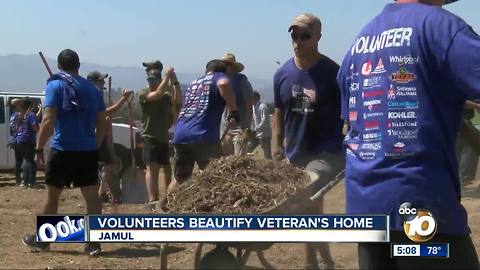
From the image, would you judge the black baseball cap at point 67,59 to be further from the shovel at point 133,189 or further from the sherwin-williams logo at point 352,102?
the sherwin-williams logo at point 352,102

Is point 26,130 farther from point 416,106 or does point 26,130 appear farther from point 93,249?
point 416,106

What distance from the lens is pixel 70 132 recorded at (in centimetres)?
666

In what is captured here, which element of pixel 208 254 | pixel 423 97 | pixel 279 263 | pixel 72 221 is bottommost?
pixel 279 263

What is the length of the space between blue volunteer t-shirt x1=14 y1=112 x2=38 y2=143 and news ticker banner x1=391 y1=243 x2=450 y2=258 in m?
11.3

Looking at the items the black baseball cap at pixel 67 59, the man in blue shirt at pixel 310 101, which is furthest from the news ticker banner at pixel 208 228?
the black baseball cap at pixel 67 59

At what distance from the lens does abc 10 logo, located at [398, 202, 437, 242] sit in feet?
8.55

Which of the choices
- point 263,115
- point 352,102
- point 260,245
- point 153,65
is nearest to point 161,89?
point 153,65

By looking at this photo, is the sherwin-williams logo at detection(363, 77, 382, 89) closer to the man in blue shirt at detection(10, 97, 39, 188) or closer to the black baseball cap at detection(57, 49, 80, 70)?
the black baseball cap at detection(57, 49, 80, 70)

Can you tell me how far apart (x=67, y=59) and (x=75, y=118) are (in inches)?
21.1

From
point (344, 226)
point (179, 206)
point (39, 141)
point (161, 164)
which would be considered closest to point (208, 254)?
point (179, 206)

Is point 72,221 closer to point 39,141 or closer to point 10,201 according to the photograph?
point 39,141

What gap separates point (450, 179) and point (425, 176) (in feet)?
0.34

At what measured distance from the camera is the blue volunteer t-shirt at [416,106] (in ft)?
8.22

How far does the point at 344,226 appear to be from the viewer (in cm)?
307
